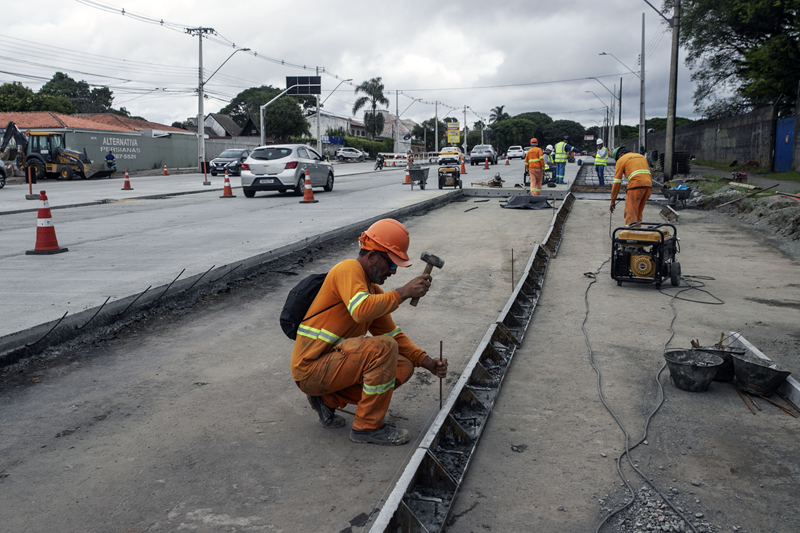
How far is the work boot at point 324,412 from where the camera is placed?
378 centimetres

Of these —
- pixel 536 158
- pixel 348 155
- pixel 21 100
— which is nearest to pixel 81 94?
pixel 21 100

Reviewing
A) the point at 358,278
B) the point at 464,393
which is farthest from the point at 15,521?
the point at 464,393

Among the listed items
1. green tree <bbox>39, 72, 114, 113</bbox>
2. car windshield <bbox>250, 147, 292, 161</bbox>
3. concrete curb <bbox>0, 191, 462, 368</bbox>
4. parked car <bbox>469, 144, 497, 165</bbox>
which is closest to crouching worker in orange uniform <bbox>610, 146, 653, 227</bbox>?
concrete curb <bbox>0, 191, 462, 368</bbox>

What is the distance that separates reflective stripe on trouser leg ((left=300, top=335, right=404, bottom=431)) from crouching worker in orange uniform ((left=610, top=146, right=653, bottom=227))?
26.3ft

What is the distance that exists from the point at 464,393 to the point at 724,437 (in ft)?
5.15

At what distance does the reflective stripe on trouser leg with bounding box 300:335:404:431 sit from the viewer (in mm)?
3453

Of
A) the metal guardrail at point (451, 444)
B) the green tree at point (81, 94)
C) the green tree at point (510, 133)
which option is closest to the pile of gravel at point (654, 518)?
the metal guardrail at point (451, 444)

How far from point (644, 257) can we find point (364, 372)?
17.3ft

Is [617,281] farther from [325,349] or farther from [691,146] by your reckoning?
[691,146]

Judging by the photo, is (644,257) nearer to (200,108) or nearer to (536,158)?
(536,158)

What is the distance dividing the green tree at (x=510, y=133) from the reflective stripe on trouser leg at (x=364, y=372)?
124188 mm

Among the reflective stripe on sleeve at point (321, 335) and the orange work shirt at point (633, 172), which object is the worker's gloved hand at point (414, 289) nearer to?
the reflective stripe on sleeve at point (321, 335)

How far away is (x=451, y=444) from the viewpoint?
142 inches

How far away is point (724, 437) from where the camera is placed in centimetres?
376
